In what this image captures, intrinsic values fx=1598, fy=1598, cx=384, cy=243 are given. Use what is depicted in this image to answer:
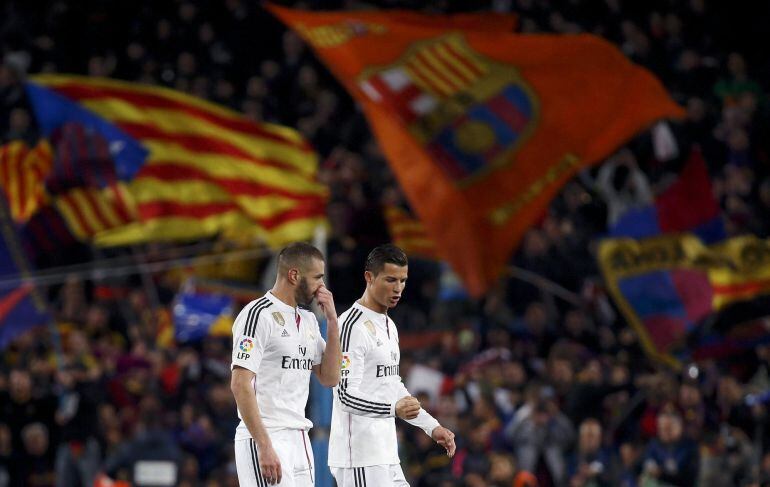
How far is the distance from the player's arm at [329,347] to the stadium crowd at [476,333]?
16.9 feet

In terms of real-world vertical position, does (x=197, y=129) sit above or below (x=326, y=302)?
above

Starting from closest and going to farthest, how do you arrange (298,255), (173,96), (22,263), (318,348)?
1. (298,255)
2. (318,348)
3. (173,96)
4. (22,263)

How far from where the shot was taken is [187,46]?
24594 millimetres

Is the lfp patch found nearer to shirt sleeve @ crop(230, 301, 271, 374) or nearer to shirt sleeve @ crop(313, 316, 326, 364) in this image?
shirt sleeve @ crop(230, 301, 271, 374)

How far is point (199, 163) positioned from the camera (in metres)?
16.9

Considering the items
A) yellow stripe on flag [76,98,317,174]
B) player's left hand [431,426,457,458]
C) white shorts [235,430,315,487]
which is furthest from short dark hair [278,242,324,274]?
yellow stripe on flag [76,98,317,174]

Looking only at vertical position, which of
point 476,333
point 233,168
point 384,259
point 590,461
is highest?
point 233,168

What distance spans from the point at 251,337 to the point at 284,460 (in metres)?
0.72

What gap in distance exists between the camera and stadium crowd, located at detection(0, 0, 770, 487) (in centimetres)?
1505

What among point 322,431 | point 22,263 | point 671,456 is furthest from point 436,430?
point 22,263

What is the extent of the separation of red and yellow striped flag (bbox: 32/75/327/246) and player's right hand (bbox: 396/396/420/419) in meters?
6.99

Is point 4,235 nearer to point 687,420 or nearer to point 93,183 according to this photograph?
point 93,183

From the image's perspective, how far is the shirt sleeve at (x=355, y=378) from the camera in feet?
31.4

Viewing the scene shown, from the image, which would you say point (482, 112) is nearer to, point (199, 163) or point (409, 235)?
point (409, 235)
